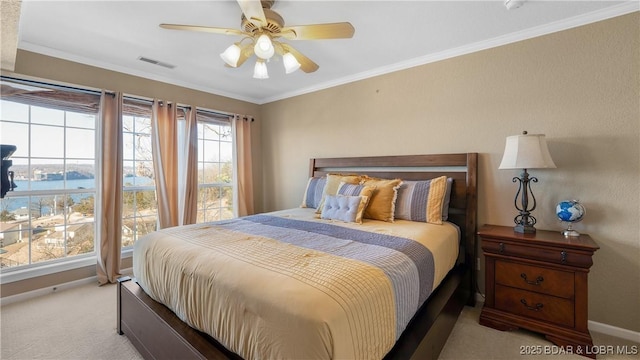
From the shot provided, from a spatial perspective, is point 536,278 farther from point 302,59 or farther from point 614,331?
point 302,59

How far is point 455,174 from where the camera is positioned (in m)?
2.82

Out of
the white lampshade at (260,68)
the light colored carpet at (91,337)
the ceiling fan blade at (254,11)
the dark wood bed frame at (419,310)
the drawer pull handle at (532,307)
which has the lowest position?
the light colored carpet at (91,337)

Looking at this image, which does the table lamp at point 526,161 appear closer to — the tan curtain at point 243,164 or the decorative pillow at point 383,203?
the decorative pillow at point 383,203

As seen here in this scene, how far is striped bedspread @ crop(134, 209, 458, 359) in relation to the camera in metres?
1.06

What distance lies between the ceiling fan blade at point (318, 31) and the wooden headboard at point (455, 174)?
1648 millimetres

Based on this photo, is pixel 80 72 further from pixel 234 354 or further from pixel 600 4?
pixel 600 4

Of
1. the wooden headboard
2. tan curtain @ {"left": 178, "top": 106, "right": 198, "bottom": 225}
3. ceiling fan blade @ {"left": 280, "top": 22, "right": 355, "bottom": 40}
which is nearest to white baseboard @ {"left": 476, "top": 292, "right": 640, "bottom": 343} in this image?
the wooden headboard

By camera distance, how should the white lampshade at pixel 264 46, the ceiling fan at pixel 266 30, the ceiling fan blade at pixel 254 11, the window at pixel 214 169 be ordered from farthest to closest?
1. the window at pixel 214 169
2. the white lampshade at pixel 264 46
3. the ceiling fan at pixel 266 30
4. the ceiling fan blade at pixel 254 11

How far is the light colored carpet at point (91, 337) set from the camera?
1.91 m

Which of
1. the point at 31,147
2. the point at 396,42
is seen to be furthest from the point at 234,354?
the point at 31,147

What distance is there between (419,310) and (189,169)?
320 cm

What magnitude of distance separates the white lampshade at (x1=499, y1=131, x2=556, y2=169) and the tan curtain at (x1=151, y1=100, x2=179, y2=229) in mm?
3628

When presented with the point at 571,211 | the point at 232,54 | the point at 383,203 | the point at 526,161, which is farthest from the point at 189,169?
the point at 571,211

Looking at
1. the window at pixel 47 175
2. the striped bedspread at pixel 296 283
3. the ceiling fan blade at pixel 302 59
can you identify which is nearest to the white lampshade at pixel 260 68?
the ceiling fan blade at pixel 302 59
